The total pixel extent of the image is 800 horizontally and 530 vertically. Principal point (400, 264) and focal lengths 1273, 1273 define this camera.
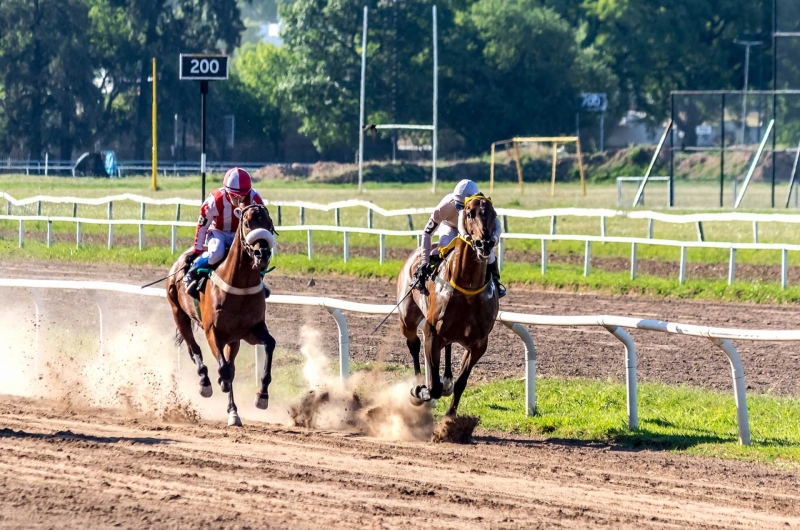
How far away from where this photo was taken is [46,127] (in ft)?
187

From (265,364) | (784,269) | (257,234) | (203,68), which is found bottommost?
(265,364)

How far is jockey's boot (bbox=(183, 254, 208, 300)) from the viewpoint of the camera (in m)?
9.74

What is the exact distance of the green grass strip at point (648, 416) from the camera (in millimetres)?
8250

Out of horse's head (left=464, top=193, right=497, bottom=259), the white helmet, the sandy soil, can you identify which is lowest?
the sandy soil

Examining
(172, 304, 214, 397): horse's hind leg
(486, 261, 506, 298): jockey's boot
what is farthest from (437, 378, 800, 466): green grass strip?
(172, 304, 214, 397): horse's hind leg

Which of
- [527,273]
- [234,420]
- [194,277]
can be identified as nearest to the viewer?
[234,420]

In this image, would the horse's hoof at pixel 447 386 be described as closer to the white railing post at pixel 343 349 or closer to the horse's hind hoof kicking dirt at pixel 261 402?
the white railing post at pixel 343 349

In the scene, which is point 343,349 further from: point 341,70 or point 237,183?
point 341,70

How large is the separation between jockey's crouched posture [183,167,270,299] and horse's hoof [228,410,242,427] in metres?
0.96

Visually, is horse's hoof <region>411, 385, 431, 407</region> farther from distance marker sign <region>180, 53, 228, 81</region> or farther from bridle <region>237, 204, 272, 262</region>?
distance marker sign <region>180, 53, 228, 81</region>

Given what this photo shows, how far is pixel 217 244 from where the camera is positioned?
9.67 meters

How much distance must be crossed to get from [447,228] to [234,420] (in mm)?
2133

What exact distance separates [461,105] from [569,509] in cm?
5446

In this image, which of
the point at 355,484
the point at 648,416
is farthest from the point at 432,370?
the point at 355,484
